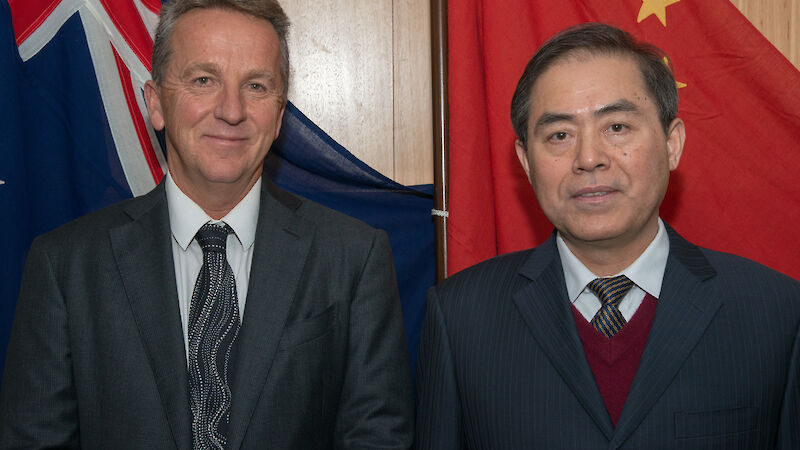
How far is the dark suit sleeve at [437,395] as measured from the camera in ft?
5.23

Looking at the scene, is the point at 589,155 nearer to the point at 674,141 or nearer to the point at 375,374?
the point at 674,141

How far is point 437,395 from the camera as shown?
1.61 meters

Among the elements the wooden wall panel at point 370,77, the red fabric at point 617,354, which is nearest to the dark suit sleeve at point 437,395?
the red fabric at point 617,354

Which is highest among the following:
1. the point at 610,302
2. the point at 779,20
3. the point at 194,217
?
the point at 779,20

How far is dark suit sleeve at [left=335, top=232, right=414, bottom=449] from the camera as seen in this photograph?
5.24 feet

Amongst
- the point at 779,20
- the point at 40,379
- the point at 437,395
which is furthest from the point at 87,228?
the point at 779,20

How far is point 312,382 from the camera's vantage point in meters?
1.59

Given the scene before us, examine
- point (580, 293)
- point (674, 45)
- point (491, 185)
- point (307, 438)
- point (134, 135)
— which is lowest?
point (307, 438)

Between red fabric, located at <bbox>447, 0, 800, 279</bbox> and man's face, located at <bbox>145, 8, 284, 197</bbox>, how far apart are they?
2.62 ft

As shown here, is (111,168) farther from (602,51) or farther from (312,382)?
(602,51)

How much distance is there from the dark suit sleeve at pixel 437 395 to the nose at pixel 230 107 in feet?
2.17

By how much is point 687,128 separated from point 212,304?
62.8 inches

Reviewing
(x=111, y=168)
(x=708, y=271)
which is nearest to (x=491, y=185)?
(x=708, y=271)

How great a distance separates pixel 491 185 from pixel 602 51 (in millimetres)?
801
